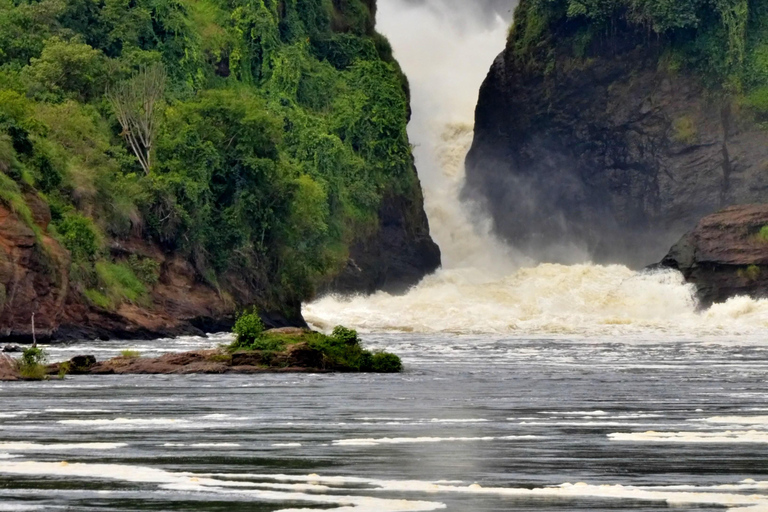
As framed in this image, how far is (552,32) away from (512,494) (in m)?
110

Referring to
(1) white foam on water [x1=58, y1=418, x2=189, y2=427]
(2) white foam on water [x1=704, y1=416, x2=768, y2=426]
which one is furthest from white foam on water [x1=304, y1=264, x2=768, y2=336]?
(1) white foam on water [x1=58, y1=418, x2=189, y2=427]

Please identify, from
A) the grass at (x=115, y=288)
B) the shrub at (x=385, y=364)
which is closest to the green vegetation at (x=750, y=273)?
the grass at (x=115, y=288)

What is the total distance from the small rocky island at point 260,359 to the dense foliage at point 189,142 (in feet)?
69.7

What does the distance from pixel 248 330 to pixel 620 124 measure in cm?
8588

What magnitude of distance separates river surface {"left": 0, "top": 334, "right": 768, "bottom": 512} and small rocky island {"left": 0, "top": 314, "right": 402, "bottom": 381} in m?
1.72

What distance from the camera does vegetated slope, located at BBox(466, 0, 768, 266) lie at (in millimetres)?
114250

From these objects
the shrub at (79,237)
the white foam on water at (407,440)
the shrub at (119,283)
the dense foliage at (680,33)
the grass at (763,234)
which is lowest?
the white foam on water at (407,440)

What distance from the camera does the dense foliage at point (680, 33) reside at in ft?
374

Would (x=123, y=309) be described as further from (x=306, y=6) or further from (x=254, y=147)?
(x=306, y=6)

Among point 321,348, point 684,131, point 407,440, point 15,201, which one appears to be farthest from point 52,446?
point 684,131

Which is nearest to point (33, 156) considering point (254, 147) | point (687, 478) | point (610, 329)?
point (254, 147)

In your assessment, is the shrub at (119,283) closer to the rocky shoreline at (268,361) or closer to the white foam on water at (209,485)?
the rocky shoreline at (268,361)

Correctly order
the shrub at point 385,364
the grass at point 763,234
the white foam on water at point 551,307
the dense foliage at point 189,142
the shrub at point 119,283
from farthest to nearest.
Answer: the grass at point 763,234
the white foam on water at point 551,307
the dense foliage at point 189,142
the shrub at point 119,283
the shrub at point 385,364

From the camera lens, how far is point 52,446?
18.9 meters
